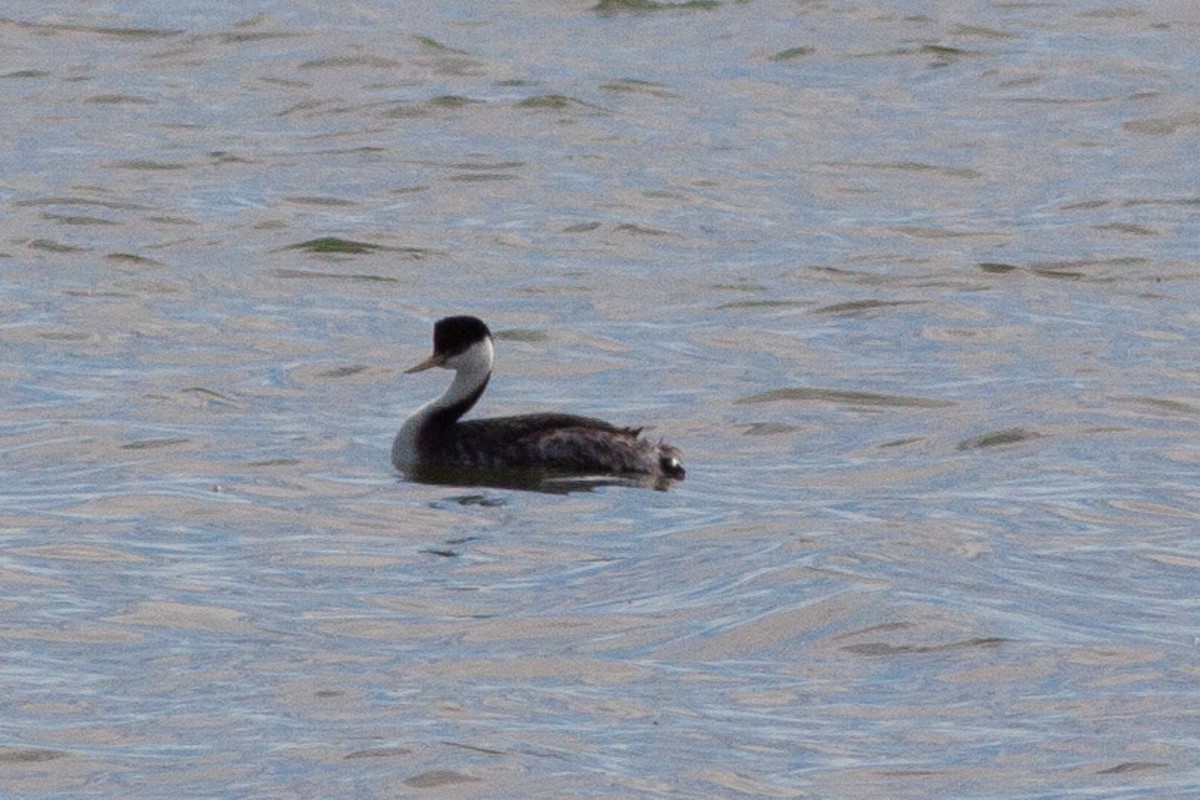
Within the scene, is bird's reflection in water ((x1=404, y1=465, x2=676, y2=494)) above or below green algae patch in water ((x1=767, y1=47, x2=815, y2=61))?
below

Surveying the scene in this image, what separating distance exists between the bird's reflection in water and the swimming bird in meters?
0.02

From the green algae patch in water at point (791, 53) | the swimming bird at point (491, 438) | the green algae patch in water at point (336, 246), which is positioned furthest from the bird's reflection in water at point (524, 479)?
the green algae patch in water at point (791, 53)

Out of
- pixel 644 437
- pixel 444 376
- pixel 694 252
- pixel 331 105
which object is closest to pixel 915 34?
pixel 331 105

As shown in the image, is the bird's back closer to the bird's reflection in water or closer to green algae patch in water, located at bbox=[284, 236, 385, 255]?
the bird's reflection in water

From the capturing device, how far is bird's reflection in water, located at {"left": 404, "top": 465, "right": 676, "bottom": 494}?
46.1ft

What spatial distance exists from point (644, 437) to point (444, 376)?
3.29 metres

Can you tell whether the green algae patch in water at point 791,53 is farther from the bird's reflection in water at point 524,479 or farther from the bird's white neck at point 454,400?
the bird's reflection in water at point 524,479

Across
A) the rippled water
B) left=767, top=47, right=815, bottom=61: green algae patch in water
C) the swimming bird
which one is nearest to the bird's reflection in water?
the swimming bird

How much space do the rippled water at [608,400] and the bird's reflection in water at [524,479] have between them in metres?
0.15

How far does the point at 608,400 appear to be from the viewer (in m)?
16.8

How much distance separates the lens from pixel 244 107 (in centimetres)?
2888

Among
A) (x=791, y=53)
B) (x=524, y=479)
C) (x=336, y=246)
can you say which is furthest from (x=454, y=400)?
(x=791, y=53)

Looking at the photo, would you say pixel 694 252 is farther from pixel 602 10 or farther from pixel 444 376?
pixel 602 10

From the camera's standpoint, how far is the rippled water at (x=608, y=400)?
9.81 m
